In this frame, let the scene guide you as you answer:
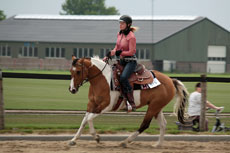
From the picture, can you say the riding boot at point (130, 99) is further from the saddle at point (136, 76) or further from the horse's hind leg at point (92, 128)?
the horse's hind leg at point (92, 128)

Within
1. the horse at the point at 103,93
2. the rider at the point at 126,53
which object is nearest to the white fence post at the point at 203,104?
the horse at the point at 103,93

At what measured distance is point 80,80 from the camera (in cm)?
909

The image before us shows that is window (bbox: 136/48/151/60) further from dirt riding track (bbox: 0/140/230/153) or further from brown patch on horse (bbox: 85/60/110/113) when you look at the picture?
brown patch on horse (bbox: 85/60/110/113)

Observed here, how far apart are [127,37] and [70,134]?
2.75 metres

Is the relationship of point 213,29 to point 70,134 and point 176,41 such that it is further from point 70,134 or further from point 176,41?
point 70,134

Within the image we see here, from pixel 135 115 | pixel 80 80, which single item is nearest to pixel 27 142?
pixel 80 80

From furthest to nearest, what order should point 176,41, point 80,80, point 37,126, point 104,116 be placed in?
point 176,41 < point 104,116 < point 37,126 < point 80,80

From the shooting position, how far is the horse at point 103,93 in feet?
29.7

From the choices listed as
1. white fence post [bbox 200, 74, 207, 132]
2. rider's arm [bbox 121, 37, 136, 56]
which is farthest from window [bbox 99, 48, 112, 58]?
rider's arm [bbox 121, 37, 136, 56]

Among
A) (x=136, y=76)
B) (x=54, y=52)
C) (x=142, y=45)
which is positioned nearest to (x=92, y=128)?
(x=136, y=76)

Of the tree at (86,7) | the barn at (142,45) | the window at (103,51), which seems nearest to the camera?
the barn at (142,45)

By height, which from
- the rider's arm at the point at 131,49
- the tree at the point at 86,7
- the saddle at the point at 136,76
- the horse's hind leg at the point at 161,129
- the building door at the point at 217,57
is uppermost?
the tree at the point at 86,7

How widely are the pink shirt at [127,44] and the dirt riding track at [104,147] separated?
6.60 feet

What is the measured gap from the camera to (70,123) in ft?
39.4
